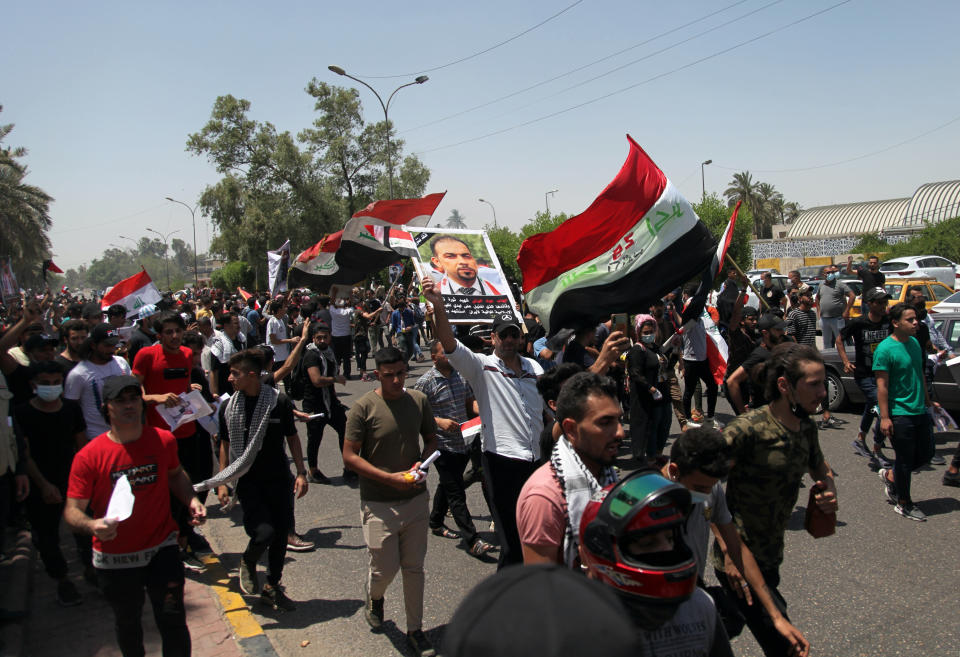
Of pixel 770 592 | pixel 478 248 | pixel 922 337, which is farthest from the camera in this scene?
pixel 478 248

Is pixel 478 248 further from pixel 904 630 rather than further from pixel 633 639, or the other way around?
pixel 633 639

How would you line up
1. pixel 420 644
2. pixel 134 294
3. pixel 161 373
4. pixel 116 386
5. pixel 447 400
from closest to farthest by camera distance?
1. pixel 116 386
2. pixel 420 644
3. pixel 447 400
4. pixel 161 373
5. pixel 134 294

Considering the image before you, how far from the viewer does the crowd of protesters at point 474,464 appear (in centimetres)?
203

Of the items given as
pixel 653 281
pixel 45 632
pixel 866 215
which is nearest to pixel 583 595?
pixel 45 632

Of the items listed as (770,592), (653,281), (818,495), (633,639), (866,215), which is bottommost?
(770,592)

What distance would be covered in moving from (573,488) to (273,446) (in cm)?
297

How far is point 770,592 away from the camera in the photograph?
9.79 feet

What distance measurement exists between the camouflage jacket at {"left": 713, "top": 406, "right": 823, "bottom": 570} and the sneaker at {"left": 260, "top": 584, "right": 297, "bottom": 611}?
2892 millimetres

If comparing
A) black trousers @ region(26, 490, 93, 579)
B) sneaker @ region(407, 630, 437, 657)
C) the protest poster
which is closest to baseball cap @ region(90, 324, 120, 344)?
black trousers @ region(26, 490, 93, 579)

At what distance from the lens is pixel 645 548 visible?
1.77 m

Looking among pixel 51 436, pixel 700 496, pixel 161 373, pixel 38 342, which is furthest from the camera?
pixel 161 373

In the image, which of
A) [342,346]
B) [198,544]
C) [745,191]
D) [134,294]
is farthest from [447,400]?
[745,191]

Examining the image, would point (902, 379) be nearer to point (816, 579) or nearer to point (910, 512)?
point (910, 512)

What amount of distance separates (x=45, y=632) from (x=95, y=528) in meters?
1.99
